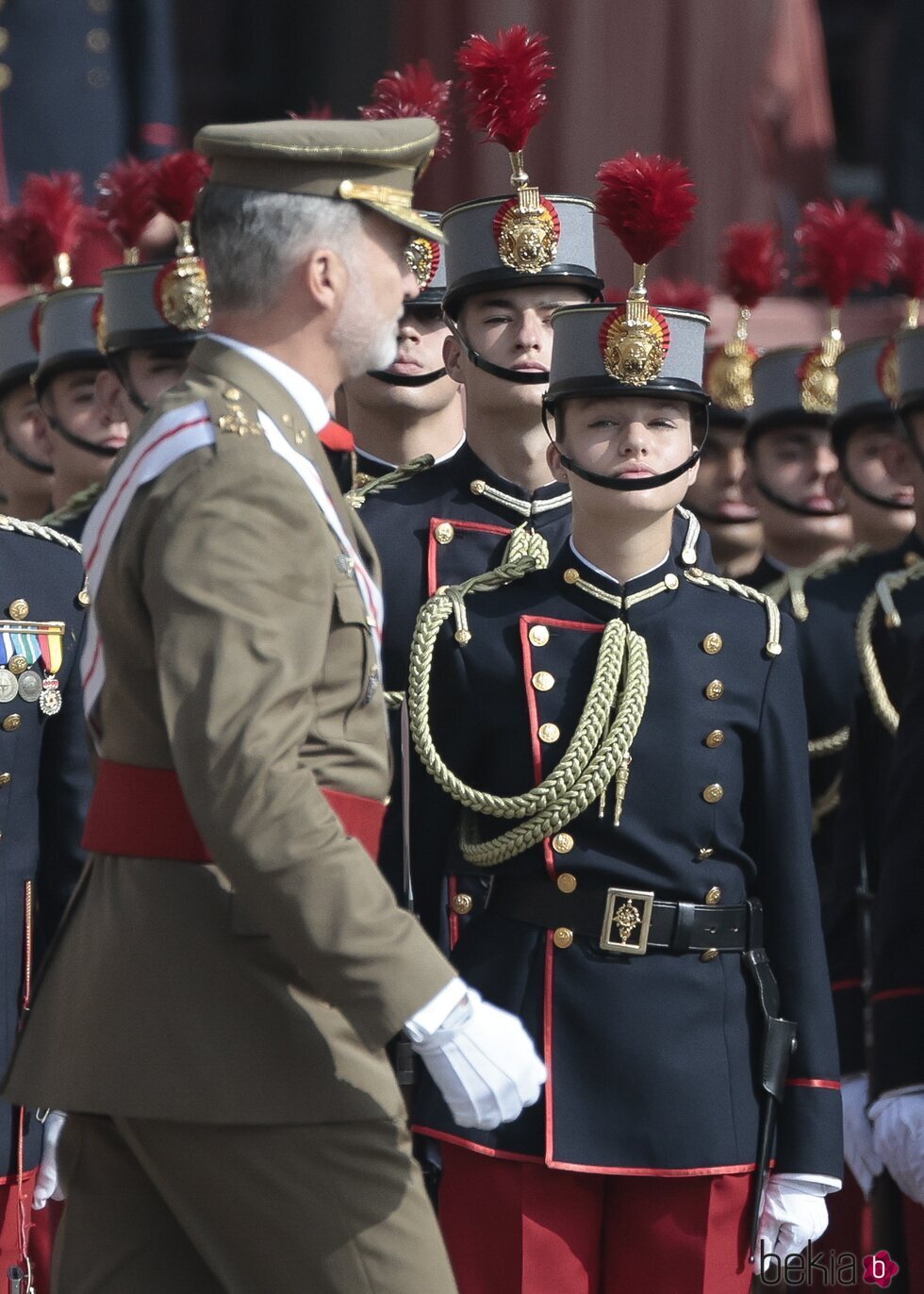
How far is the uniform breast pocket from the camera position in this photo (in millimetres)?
2770

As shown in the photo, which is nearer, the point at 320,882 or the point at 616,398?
the point at 320,882

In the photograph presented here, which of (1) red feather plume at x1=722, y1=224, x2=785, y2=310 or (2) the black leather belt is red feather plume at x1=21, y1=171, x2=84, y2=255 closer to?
(1) red feather plume at x1=722, y1=224, x2=785, y2=310

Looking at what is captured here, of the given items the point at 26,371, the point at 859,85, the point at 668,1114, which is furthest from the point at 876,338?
the point at 859,85

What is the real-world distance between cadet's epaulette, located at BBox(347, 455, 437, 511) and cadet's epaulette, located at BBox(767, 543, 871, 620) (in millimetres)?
1255

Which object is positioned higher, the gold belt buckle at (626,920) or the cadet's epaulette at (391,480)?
the cadet's epaulette at (391,480)

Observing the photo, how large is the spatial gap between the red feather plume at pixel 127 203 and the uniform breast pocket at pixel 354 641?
294 cm

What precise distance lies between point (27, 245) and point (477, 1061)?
157 inches

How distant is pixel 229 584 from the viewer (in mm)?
2586

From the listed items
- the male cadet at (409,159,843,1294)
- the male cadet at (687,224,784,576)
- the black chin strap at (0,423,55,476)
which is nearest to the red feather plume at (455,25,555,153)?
the male cadet at (409,159,843,1294)

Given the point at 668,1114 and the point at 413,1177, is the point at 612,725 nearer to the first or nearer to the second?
the point at 668,1114

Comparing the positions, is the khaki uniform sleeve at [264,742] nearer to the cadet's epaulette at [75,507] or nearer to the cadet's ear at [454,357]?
the cadet's ear at [454,357]

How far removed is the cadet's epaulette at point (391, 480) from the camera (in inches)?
179

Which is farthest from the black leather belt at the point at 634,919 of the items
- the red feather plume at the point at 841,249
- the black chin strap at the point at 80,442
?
the red feather plume at the point at 841,249

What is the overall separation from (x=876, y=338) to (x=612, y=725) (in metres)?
2.84
